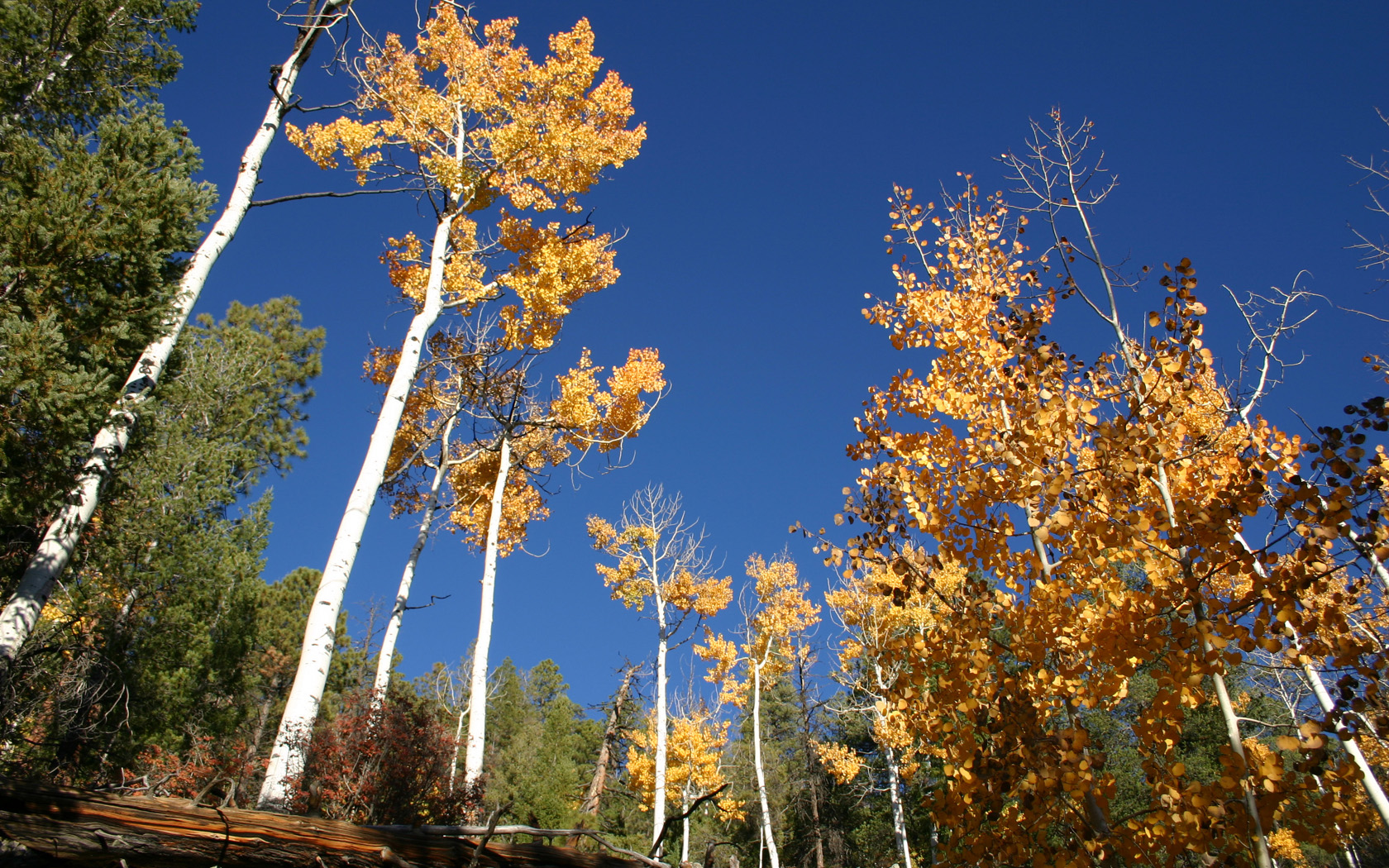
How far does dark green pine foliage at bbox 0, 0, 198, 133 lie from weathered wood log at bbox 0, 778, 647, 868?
7.57 metres

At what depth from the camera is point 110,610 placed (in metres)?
9.88

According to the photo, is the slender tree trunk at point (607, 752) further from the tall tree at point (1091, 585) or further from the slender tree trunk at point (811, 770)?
the tall tree at point (1091, 585)

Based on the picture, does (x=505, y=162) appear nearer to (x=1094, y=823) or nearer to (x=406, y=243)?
(x=406, y=243)

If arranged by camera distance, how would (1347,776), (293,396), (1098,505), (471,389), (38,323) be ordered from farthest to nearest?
(293,396) → (471,389) → (38,323) → (1098,505) → (1347,776)

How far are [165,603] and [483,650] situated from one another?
252 inches

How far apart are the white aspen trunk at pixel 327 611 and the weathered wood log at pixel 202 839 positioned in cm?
346

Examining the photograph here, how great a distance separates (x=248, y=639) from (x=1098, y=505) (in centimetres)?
1495

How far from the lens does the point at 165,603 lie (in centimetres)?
1038

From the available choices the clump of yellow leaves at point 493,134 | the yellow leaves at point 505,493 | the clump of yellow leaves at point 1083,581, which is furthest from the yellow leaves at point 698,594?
the clump of yellow leaves at point 1083,581

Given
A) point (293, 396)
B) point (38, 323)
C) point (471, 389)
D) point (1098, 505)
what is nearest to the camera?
point (1098, 505)

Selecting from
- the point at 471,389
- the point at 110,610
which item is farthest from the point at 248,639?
the point at 471,389

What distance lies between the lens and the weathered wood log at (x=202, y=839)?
96 cm

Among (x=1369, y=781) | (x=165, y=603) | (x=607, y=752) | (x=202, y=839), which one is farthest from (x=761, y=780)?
(x=202, y=839)

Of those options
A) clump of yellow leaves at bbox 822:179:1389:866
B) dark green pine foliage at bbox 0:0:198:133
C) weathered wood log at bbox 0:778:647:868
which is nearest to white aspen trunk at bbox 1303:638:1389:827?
clump of yellow leaves at bbox 822:179:1389:866
